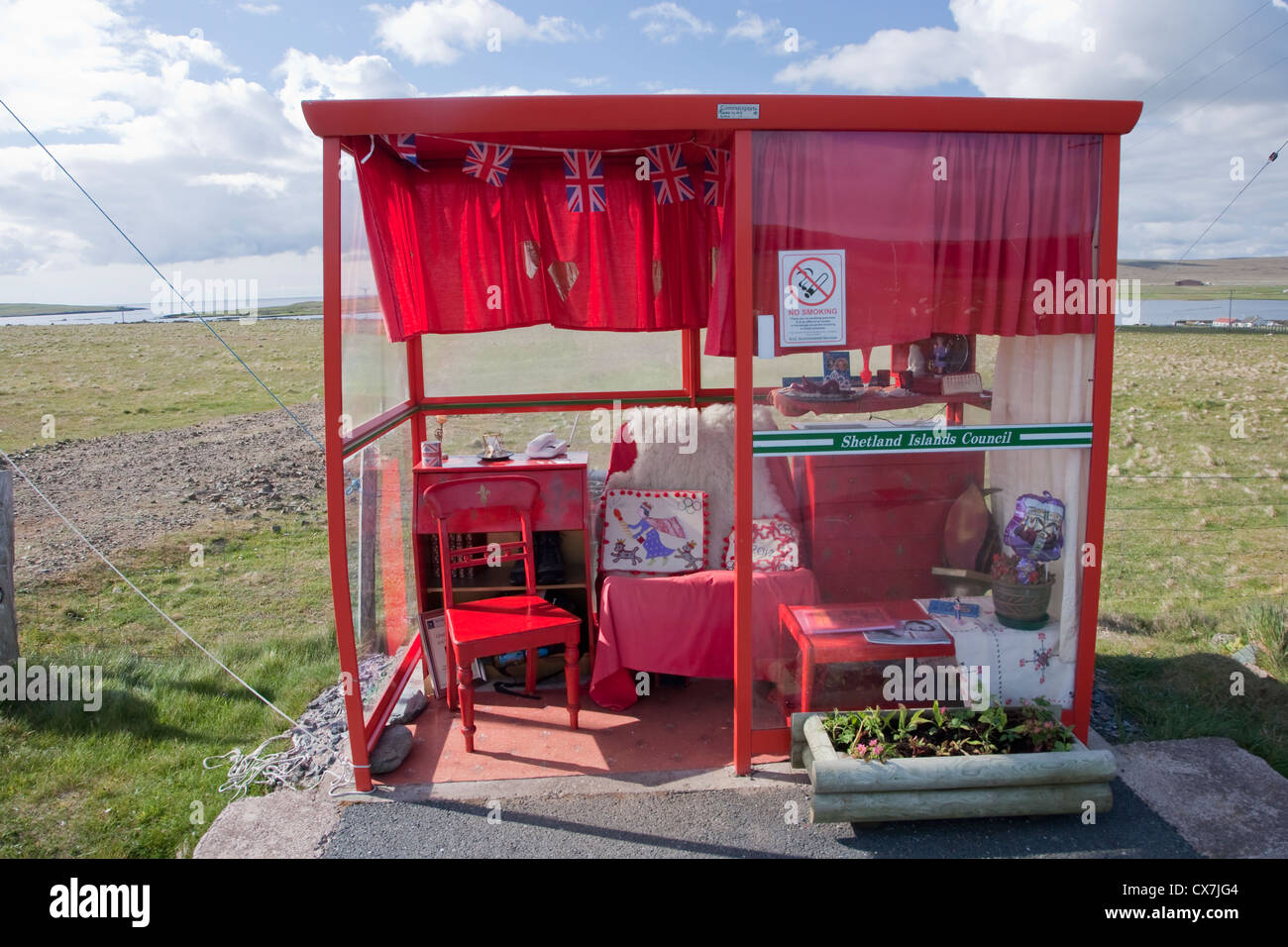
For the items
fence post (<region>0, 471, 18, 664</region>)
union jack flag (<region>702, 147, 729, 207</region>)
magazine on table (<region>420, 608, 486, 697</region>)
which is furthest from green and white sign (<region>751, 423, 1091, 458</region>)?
fence post (<region>0, 471, 18, 664</region>)

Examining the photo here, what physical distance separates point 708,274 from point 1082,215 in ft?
7.16

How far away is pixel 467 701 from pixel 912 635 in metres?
2.16

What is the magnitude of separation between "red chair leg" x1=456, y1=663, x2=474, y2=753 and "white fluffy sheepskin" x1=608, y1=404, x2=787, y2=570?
1.53m

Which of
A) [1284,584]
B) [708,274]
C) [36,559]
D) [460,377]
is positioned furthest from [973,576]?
[36,559]

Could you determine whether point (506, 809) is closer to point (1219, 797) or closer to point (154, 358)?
point (1219, 797)

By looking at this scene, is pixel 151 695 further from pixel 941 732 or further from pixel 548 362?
pixel 941 732

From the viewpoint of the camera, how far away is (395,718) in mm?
4398

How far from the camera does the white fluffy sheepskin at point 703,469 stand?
490 cm

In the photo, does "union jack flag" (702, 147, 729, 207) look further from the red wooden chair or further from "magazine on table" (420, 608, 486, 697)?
"magazine on table" (420, 608, 486, 697)

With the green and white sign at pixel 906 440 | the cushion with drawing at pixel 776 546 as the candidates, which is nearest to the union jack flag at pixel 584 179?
the green and white sign at pixel 906 440

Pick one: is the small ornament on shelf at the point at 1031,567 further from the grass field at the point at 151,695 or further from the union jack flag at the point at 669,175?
the grass field at the point at 151,695

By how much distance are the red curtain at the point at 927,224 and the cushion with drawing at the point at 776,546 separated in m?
0.93

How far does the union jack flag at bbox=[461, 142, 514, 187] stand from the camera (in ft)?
14.5

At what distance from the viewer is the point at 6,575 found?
4645 millimetres
